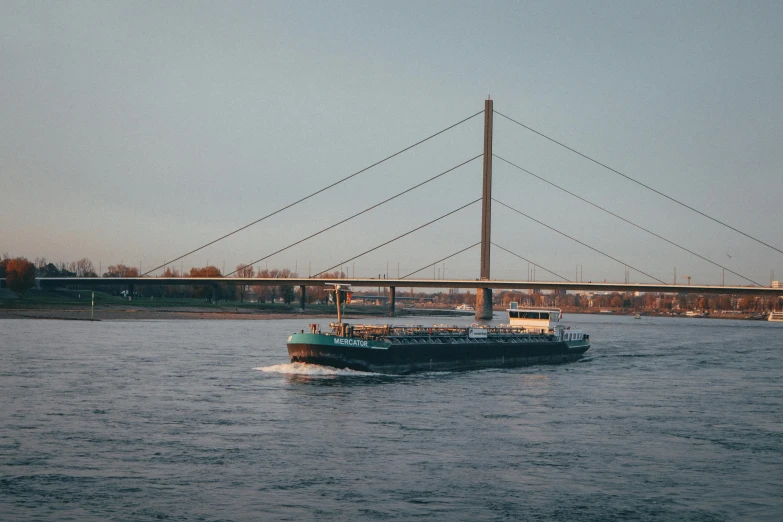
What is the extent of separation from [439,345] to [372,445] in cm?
2655

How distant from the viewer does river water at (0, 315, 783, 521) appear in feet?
65.2

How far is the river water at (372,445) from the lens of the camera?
782 inches

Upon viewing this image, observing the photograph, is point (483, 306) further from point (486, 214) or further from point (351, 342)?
point (351, 342)

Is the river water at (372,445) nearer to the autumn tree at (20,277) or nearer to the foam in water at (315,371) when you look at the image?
the foam in water at (315,371)

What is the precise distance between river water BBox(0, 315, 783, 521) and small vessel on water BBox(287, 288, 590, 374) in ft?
3.66

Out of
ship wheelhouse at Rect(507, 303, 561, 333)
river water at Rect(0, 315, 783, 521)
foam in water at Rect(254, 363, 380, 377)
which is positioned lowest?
river water at Rect(0, 315, 783, 521)

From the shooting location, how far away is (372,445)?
1051 inches

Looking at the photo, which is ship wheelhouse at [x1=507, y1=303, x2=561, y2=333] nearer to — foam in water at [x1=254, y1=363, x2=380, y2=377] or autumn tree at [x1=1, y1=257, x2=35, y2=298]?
foam in water at [x1=254, y1=363, x2=380, y2=377]

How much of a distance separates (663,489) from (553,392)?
2106 centimetres

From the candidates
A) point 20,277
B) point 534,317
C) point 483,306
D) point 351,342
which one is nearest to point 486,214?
point 483,306

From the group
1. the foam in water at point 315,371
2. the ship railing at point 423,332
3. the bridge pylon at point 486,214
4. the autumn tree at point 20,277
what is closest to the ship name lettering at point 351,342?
the ship railing at point 423,332

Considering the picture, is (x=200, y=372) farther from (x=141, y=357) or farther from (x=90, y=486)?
(x=90, y=486)

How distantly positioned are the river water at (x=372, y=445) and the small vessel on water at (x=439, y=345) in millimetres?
1115

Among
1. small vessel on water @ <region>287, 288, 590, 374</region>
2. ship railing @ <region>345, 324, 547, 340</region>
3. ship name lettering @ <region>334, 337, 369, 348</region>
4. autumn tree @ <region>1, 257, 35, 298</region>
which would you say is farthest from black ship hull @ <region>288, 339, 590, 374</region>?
autumn tree @ <region>1, 257, 35, 298</region>
